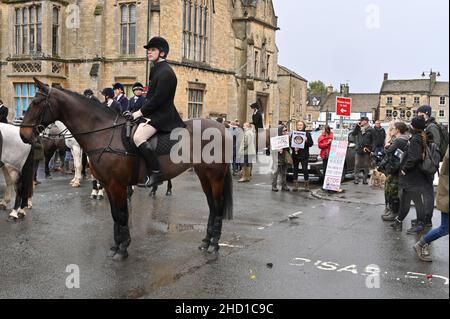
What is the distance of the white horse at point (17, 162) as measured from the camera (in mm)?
9750

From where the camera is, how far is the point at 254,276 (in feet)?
20.8

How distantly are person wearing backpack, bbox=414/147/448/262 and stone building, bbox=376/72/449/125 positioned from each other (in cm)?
7864

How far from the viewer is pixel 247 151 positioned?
56.3 feet

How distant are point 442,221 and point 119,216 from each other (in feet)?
15.2

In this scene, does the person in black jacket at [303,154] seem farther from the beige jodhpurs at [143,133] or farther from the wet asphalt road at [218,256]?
the beige jodhpurs at [143,133]

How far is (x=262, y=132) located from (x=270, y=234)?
13335mm

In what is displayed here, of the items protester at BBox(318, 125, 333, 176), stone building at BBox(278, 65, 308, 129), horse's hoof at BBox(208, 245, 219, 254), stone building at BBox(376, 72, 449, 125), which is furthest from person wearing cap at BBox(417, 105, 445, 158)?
stone building at BBox(376, 72, 449, 125)

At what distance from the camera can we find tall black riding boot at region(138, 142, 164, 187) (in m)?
7.11

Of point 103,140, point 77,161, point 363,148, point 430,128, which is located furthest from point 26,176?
point 363,148

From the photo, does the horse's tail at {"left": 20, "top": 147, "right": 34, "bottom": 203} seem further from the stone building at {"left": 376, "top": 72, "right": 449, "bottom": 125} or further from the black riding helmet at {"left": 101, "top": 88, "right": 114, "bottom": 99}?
the stone building at {"left": 376, "top": 72, "right": 449, "bottom": 125}

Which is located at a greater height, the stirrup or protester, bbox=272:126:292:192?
the stirrup

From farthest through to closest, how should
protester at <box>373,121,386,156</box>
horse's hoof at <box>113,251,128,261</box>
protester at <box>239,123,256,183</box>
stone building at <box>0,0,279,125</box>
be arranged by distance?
stone building at <box>0,0,279,125</box>
protester at <box>239,123,256,183</box>
protester at <box>373,121,386,156</box>
horse's hoof at <box>113,251,128,261</box>
